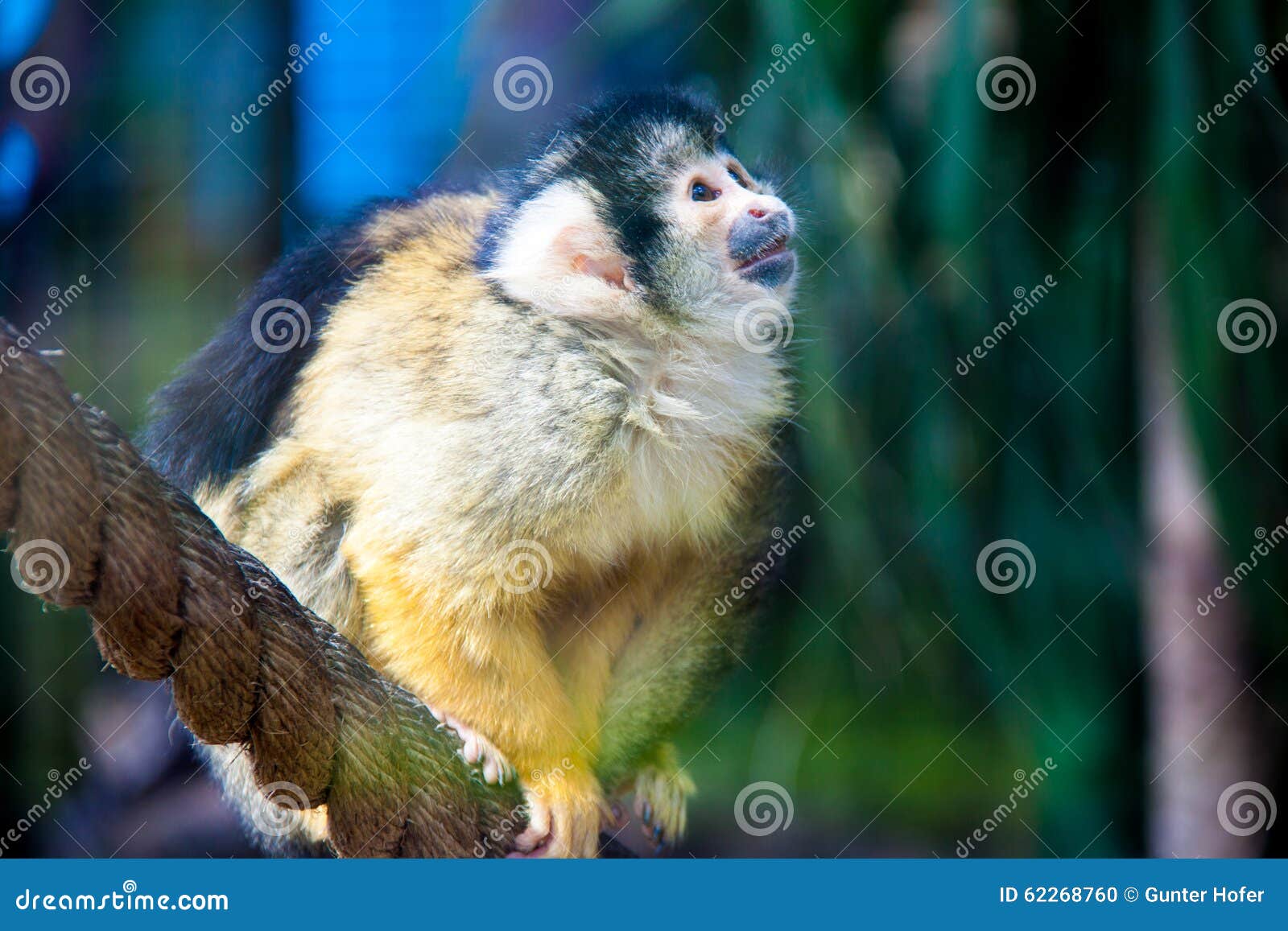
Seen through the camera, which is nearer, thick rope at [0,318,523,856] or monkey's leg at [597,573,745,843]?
thick rope at [0,318,523,856]

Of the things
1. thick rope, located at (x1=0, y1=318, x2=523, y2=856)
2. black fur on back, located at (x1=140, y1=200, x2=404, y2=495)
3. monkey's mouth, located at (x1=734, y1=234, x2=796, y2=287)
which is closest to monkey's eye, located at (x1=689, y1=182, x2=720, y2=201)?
monkey's mouth, located at (x1=734, y1=234, x2=796, y2=287)

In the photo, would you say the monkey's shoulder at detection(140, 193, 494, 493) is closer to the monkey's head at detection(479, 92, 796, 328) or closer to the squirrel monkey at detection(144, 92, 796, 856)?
the squirrel monkey at detection(144, 92, 796, 856)

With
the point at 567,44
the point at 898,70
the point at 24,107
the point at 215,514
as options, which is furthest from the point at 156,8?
the point at 898,70

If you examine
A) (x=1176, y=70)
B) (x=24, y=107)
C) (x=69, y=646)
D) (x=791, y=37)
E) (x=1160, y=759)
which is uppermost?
(x=1176, y=70)

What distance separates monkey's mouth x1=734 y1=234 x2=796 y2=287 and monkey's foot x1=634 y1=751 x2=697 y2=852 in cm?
86

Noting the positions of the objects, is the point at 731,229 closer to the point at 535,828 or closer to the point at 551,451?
the point at 551,451

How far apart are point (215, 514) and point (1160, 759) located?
7.44 feet

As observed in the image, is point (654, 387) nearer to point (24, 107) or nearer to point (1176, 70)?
point (1176, 70)

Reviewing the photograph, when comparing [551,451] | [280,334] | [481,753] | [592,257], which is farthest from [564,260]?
[481,753]

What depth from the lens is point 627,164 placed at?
1.77 meters

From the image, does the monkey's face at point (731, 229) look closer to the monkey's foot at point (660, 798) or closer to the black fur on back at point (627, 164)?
the black fur on back at point (627, 164)

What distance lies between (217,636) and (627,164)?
972mm

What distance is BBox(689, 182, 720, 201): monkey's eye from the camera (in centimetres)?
179

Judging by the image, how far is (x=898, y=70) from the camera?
106 inches
